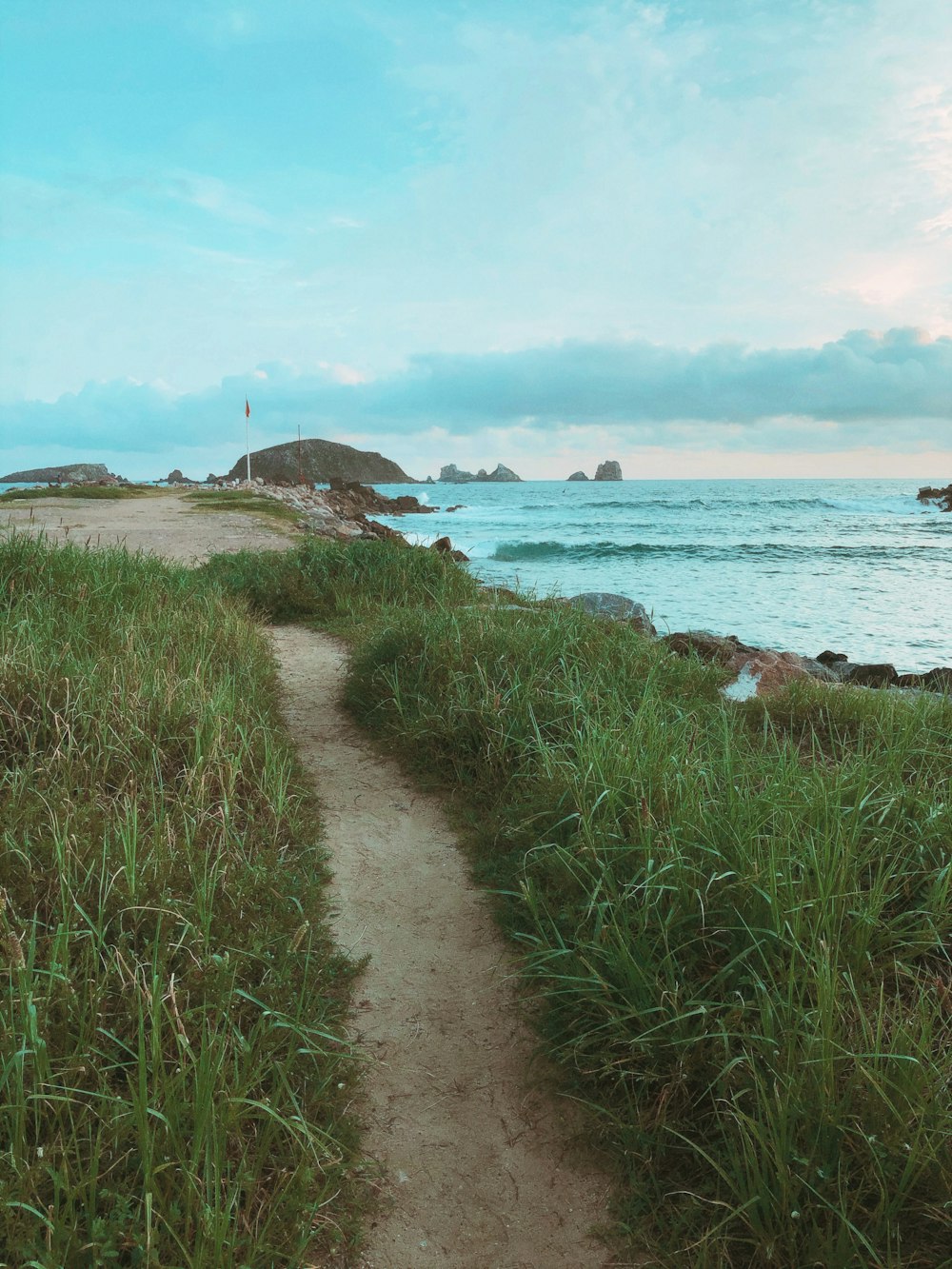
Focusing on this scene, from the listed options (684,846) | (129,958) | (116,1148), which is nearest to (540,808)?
(684,846)

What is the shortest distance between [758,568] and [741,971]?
1876 centimetres

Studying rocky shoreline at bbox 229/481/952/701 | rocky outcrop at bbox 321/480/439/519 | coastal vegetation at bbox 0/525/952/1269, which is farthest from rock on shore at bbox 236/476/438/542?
coastal vegetation at bbox 0/525/952/1269

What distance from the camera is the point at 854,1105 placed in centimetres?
182

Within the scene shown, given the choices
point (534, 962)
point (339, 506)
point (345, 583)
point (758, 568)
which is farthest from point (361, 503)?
point (534, 962)

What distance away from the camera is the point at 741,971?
2.23 metres

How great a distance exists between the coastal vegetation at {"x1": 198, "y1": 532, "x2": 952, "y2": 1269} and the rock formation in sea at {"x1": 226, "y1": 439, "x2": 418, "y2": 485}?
2559 inches

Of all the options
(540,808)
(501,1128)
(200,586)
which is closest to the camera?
(501,1128)

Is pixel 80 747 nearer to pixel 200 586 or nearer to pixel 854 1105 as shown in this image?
pixel 854 1105

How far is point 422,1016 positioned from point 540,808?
92 centimetres

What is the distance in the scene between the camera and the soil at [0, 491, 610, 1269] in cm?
196

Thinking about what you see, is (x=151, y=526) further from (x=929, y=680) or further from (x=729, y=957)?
(x=729, y=957)

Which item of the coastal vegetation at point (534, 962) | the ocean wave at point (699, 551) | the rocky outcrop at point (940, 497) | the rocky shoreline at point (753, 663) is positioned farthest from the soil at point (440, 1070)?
the rocky outcrop at point (940, 497)

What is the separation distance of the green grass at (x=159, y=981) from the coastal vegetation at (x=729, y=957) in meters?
0.69

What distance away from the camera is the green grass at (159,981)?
1.66 meters
